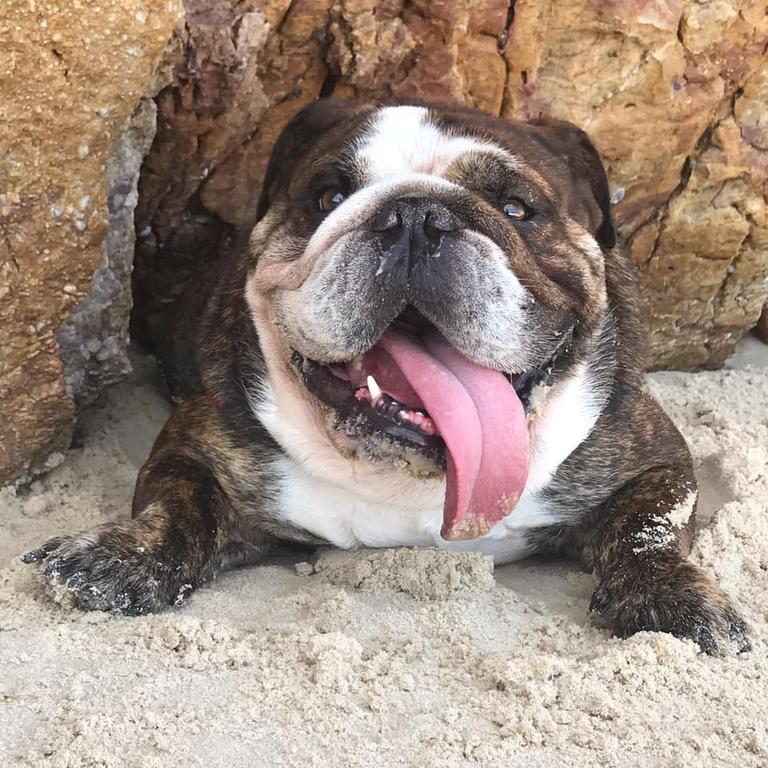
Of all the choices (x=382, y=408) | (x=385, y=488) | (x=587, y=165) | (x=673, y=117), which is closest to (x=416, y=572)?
(x=385, y=488)

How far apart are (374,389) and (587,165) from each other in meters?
1.25

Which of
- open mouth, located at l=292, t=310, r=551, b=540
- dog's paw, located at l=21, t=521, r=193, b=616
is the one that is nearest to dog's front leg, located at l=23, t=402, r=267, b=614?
dog's paw, located at l=21, t=521, r=193, b=616

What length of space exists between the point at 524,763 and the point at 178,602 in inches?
46.4

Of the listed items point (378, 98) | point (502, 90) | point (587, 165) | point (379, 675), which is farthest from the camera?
point (502, 90)

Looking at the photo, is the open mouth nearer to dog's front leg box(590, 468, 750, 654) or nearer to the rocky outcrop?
dog's front leg box(590, 468, 750, 654)

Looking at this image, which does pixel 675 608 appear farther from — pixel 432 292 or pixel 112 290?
pixel 112 290

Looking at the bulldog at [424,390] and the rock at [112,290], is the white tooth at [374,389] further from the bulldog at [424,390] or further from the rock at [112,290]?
Result: the rock at [112,290]

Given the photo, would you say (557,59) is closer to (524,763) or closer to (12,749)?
(524,763)

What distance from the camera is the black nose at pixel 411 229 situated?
106 inches

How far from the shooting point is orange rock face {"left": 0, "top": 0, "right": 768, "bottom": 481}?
3367 mm

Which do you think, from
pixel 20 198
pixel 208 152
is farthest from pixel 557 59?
pixel 20 198

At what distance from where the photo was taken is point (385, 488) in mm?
3213

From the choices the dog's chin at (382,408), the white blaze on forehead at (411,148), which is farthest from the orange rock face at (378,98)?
the dog's chin at (382,408)

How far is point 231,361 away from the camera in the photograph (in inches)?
136
